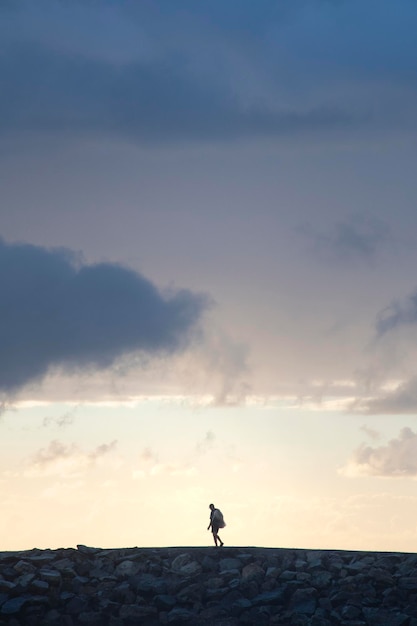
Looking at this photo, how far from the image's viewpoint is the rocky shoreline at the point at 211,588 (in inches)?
1815

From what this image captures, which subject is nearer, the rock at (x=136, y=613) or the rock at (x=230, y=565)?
the rock at (x=136, y=613)

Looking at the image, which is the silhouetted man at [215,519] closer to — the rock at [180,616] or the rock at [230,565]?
the rock at [230,565]

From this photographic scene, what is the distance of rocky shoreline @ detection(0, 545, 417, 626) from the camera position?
4609 centimetres

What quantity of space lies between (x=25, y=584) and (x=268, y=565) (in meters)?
8.59

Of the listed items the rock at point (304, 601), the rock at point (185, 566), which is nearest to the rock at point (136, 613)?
the rock at point (185, 566)

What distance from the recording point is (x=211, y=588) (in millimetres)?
47125

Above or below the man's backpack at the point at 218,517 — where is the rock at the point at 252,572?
below

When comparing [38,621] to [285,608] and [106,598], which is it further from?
[285,608]

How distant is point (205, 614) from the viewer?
46.2 metres

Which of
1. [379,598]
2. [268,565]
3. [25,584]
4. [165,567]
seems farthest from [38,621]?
[379,598]

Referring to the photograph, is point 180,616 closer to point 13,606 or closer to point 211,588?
point 211,588

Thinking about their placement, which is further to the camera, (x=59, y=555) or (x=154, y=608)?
(x=59, y=555)

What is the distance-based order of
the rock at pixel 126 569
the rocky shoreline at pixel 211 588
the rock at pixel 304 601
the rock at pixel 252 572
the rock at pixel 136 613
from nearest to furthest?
the rock at pixel 304 601 < the rocky shoreline at pixel 211 588 < the rock at pixel 136 613 < the rock at pixel 252 572 < the rock at pixel 126 569

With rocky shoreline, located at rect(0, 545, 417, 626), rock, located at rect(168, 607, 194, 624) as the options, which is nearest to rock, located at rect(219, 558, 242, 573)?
rocky shoreline, located at rect(0, 545, 417, 626)
